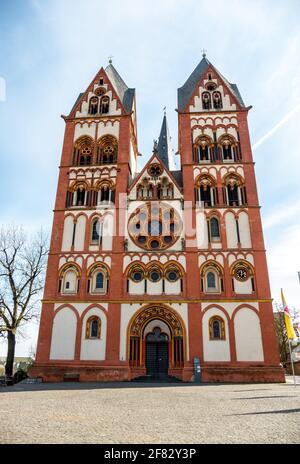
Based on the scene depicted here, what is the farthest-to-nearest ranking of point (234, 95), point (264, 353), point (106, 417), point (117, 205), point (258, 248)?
point (234, 95)
point (117, 205)
point (258, 248)
point (264, 353)
point (106, 417)

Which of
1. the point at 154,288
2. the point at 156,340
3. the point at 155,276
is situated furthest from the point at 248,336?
the point at 155,276

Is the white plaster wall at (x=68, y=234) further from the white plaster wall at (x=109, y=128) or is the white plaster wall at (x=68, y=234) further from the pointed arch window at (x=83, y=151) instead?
the white plaster wall at (x=109, y=128)

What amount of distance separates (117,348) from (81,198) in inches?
505

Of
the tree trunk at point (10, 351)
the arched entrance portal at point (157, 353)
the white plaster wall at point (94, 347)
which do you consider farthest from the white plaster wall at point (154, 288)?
the tree trunk at point (10, 351)

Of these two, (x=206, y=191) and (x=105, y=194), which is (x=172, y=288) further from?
(x=105, y=194)

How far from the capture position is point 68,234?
26625 millimetres

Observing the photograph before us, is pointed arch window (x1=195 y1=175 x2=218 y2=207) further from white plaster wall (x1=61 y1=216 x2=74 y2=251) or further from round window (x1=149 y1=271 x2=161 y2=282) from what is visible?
white plaster wall (x1=61 y1=216 x2=74 y2=251)

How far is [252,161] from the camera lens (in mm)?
28266

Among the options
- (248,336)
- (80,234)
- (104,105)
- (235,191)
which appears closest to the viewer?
(248,336)

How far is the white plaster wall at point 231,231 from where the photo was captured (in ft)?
82.8

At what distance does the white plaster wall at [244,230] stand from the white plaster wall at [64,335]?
13.8 meters

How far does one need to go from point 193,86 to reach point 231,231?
16648mm
